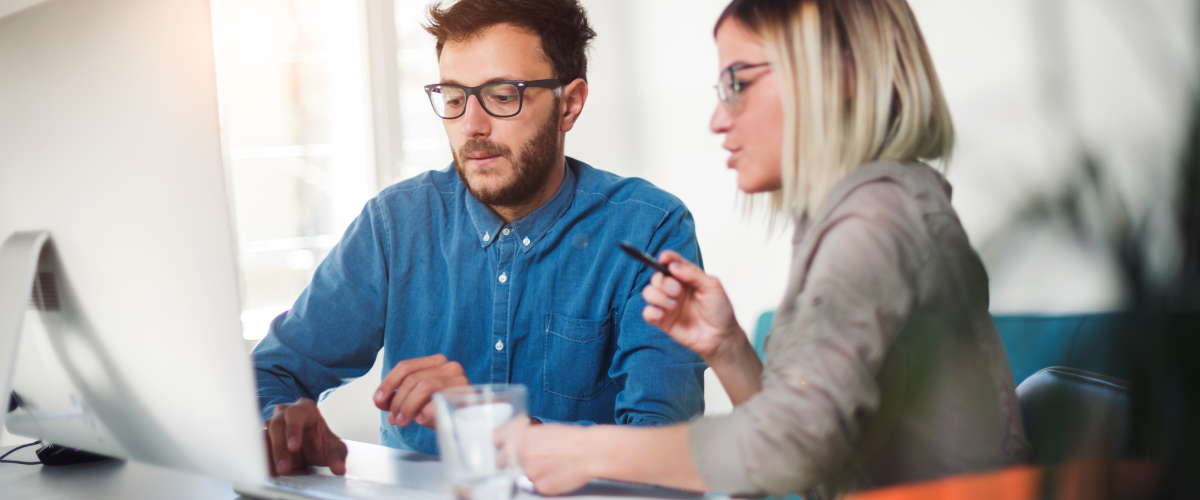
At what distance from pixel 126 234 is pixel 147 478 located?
0.32 m

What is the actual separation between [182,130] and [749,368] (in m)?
0.52

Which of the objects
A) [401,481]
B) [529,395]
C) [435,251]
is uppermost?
[435,251]

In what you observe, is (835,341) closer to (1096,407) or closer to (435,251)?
(1096,407)

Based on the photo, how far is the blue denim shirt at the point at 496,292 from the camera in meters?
1.14

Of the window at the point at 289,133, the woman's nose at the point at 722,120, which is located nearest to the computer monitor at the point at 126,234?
the woman's nose at the point at 722,120

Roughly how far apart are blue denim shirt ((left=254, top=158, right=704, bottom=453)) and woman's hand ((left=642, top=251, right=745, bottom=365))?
1.16 feet

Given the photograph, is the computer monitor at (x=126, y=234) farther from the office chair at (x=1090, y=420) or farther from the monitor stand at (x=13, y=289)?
the office chair at (x=1090, y=420)

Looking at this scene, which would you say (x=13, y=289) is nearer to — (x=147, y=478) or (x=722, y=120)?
(x=147, y=478)

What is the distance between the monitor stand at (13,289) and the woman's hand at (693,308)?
0.50m

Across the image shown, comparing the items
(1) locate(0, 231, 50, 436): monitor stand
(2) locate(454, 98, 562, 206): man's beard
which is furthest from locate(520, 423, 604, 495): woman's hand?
(2) locate(454, 98, 562, 206): man's beard

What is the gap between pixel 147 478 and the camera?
731mm

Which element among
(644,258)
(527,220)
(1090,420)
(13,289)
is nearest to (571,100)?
(527,220)

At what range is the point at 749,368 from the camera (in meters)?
0.72

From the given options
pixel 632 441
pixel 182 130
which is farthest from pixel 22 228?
pixel 632 441
